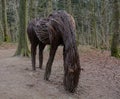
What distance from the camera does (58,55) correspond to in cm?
1416

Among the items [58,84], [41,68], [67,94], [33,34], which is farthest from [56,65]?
[67,94]

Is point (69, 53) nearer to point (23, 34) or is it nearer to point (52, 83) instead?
point (52, 83)

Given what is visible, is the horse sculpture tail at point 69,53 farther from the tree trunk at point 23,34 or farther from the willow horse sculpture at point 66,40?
the tree trunk at point 23,34

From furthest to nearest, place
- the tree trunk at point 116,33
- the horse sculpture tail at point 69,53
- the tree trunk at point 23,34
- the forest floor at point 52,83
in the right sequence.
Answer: the tree trunk at point 116,33 → the tree trunk at point 23,34 → the horse sculpture tail at point 69,53 → the forest floor at point 52,83

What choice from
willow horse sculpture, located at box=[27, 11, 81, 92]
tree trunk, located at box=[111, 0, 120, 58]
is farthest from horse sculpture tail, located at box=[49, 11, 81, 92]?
tree trunk, located at box=[111, 0, 120, 58]

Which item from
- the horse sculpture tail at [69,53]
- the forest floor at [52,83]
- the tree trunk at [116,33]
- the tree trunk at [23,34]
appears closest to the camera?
the forest floor at [52,83]

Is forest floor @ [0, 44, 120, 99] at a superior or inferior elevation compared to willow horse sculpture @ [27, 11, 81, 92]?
inferior

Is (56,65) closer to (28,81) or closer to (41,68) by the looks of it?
(41,68)

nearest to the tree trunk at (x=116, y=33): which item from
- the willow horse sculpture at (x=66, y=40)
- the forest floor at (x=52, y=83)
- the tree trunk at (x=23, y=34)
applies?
the forest floor at (x=52, y=83)

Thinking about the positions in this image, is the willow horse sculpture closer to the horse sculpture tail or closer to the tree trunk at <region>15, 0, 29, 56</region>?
the horse sculpture tail

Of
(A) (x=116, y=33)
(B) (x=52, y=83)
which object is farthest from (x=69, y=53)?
(A) (x=116, y=33)

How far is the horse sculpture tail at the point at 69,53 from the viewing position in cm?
774

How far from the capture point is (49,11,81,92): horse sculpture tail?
25.4 feet

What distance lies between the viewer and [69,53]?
7.76 m
